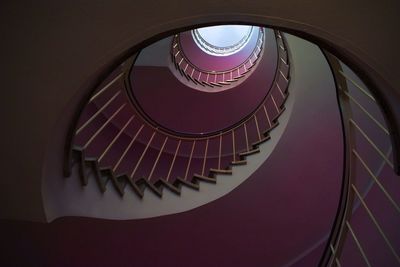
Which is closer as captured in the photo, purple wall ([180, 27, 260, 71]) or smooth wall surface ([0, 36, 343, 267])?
smooth wall surface ([0, 36, 343, 267])

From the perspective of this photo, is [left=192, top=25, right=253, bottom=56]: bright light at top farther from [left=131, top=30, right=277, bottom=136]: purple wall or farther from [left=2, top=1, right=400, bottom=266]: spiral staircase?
[left=2, top=1, right=400, bottom=266]: spiral staircase

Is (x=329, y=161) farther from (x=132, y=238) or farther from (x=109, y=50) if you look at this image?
(x=109, y=50)

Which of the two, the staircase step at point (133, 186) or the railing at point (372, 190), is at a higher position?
the railing at point (372, 190)

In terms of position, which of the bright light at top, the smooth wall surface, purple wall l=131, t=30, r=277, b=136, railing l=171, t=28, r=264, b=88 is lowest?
the smooth wall surface

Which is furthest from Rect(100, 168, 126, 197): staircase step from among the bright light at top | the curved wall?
the bright light at top

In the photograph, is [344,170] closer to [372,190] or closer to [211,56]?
[372,190]

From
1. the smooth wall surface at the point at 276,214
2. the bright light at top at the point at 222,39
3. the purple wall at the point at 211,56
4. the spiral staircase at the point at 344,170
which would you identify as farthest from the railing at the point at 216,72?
the smooth wall surface at the point at 276,214

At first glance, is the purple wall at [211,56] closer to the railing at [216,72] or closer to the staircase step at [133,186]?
the railing at [216,72]

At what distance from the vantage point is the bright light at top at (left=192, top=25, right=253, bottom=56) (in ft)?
28.2

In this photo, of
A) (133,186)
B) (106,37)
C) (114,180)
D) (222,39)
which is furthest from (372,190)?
(222,39)

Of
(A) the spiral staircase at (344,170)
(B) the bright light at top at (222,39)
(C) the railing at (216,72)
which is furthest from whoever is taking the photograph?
(B) the bright light at top at (222,39)

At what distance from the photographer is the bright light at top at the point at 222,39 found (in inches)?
339

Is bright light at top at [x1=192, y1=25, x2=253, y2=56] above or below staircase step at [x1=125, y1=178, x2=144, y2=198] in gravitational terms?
above

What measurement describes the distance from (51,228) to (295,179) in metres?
2.53
